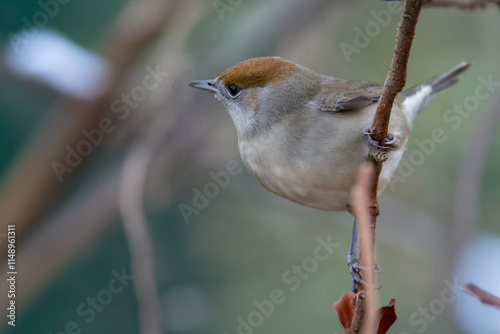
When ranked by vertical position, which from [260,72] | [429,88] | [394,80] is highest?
[429,88]

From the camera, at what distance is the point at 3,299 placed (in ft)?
12.0

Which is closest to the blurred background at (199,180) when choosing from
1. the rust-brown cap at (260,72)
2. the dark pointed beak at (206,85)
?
the dark pointed beak at (206,85)

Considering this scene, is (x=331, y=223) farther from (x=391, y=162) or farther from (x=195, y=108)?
(x=391, y=162)

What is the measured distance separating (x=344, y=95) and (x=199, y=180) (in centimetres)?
235

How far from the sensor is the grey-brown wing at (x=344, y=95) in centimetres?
281

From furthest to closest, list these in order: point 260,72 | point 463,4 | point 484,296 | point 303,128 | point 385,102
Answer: point 260,72
point 303,128
point 385,102
point 463,4
point 484,296

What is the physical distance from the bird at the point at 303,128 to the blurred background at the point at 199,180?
91 centimetres

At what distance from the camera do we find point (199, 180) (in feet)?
16.5

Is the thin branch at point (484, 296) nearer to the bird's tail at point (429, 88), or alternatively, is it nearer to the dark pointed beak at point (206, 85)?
the dark pointed beak at point (206, 85)

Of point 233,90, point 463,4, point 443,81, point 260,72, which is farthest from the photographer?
point 443,81

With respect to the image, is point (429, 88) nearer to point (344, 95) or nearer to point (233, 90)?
point (344, 95)

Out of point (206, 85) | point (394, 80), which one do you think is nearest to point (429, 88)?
point (206, 85)

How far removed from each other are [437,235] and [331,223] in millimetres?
929

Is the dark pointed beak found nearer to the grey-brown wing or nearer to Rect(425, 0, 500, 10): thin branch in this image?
the grey-brown wing
